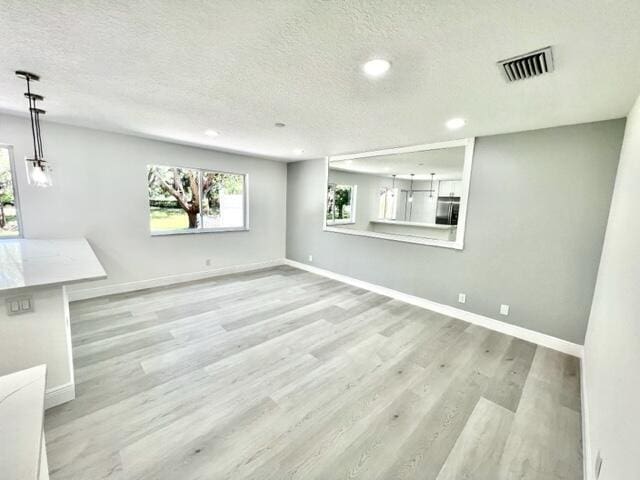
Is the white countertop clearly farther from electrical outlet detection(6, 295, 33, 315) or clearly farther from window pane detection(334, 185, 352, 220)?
electrical outlet detection(6, 295, 33, 315)

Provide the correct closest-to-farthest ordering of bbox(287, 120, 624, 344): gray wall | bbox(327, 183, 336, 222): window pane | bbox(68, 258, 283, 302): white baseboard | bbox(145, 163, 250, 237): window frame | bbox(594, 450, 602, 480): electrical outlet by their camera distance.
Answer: bbox(594, 450, 602, 480): electrical outlet → bbox(287, 120, 624, 344): gray wall → bbox(68, 258, 283, 302): white baseboard → bbox(145, 163, 250, 237): window frame → bbox(327, 183, 336, 222): window pane

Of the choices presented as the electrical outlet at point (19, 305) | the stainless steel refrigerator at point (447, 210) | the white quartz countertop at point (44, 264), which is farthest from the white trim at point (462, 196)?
the electrical outlet at point (19, 305)

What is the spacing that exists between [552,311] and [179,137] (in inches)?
206

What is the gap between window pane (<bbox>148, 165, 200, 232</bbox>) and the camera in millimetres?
4297

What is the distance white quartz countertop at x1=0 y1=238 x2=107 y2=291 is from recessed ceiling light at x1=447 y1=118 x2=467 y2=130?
11.1ft

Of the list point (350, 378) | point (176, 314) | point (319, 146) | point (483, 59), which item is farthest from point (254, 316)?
point (483, 59)

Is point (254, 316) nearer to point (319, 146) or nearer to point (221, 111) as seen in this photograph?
point (221, 111)

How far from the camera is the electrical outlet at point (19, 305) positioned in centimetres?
166

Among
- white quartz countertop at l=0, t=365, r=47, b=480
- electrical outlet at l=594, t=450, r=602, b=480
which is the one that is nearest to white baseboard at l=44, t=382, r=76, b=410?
white quartz countertop at l=0, t=365, r=47, b=480

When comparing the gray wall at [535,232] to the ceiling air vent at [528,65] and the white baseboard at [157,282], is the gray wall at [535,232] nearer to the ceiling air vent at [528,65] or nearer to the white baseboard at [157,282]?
the ceiling air vent at [528,65]

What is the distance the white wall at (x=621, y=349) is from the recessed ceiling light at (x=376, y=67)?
5.49 ft

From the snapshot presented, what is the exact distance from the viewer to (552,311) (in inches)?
113

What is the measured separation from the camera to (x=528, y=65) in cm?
163

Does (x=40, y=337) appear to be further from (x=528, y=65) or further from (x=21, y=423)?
(x=528, y=65)
